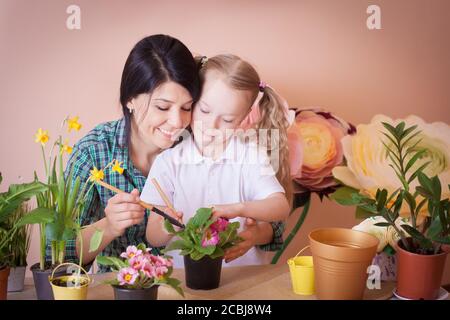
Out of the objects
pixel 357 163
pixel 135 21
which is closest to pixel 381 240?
pixel 357 163

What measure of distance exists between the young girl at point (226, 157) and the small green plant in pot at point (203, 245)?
359 mm

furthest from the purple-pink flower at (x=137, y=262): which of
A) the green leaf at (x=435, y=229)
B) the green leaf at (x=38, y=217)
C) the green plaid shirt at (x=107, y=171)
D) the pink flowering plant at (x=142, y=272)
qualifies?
the green leaf at (x=435, y=229)

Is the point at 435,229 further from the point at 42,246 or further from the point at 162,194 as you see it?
the point at 42,246

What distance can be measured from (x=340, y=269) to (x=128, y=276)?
59cm

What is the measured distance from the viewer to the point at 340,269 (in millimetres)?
1412

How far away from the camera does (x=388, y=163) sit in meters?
2.16

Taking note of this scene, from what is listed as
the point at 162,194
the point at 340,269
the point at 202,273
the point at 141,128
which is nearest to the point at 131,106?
the point at 141,128

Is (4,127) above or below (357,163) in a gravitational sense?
above

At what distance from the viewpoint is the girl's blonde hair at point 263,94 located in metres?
1.93

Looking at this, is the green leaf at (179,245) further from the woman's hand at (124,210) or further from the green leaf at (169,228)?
the woman's hand at (124,210)

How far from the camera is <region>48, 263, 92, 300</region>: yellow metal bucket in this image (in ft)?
4.32

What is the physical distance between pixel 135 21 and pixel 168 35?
136 millimetres
